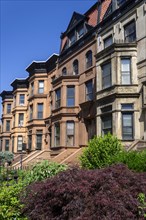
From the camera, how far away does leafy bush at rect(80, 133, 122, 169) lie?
51.3 feet

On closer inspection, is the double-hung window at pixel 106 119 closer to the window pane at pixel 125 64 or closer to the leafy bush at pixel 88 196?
the window pane at pixel 125 64

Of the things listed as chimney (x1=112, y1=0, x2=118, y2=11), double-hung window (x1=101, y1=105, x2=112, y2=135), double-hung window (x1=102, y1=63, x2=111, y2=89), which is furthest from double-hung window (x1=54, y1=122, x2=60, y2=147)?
chimney (x1=112, y1=0, x2=118, y2=11)

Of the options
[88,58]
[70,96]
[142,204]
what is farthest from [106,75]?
[142,204]

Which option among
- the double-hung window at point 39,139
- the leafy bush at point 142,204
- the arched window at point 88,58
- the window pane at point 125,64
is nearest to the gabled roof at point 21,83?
the double-hung window at point 39,139

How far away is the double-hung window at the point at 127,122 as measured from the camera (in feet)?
67.0

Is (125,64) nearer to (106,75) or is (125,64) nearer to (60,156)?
(106,75)

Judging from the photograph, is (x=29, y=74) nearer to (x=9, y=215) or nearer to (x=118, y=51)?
(x=118, y=51)

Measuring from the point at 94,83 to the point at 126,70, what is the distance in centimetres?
472

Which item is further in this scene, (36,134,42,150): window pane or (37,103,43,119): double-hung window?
(37,103,43,119): double-hung window

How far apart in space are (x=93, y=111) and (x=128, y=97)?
461cm

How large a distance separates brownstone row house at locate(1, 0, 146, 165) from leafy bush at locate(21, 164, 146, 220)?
11527 millimetres

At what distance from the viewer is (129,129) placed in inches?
805

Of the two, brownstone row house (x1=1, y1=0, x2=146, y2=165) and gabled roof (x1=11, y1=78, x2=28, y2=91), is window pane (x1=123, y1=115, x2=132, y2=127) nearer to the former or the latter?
brownstone row house (x1=1, y1=0, x2=146, y2=165)

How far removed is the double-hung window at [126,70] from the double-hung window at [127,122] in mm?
1834
